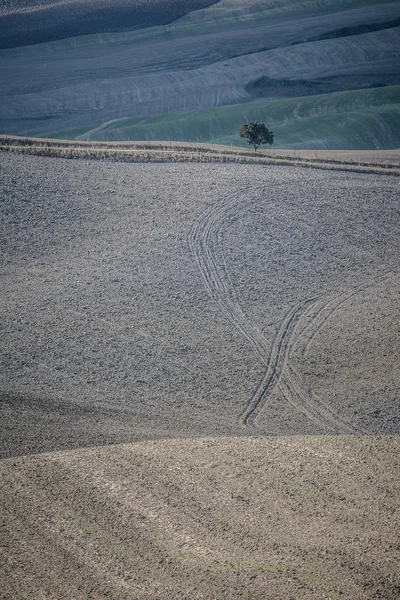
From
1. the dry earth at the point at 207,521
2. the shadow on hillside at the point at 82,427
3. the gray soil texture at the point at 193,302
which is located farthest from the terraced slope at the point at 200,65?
the dry earth at the point at 207,521

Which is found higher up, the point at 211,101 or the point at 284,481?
the point at 211,101

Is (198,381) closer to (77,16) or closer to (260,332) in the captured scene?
(260,332)

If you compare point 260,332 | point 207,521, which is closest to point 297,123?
point 260,332

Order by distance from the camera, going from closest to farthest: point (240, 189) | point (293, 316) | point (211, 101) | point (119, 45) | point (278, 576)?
point (278, 576)
point (293, 316)
point (240, 189)
point (211, 101)
point (119, 45)

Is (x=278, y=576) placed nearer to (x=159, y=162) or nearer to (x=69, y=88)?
(x=159, y=162)

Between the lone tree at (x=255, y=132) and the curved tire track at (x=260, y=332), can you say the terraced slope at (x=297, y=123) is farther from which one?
the curved tire track at (x=260, y=332)

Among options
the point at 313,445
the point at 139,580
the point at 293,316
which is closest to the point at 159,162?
the point at 293,316

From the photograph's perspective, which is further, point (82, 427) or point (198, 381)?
point (198, 381)
